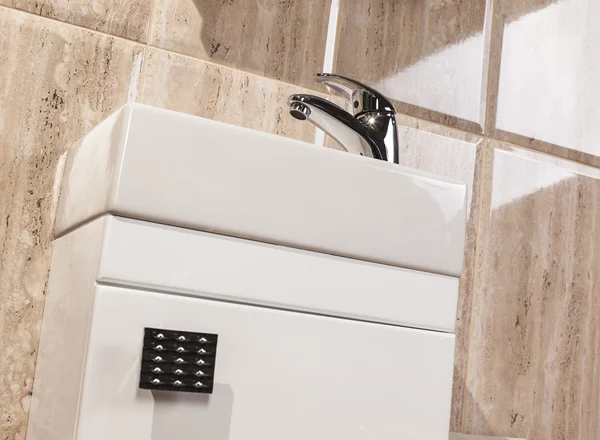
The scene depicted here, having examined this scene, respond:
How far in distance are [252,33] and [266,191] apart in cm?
41

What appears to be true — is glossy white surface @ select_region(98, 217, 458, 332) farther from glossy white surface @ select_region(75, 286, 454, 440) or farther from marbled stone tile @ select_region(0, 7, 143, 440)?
marbled stone tile @ select_region(0, 7, 143, 440)

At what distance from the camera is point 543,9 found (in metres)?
1.22

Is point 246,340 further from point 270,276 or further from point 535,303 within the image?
point 535,303

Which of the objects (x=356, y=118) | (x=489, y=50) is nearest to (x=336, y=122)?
(x=356, y=118)

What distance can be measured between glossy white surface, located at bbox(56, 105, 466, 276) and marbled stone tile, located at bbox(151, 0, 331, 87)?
27cm

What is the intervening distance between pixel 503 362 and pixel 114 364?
706 millimetres

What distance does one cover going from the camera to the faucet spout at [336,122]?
2.64 ft

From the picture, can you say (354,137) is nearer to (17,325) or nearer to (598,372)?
(17,325)

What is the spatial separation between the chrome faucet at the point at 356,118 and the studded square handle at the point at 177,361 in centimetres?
30

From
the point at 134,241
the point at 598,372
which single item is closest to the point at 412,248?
the point at 134,241

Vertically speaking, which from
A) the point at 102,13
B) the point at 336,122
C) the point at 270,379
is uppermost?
the point at 102,13

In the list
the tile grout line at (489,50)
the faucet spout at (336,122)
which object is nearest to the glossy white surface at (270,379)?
the faucet spout at (336,122)

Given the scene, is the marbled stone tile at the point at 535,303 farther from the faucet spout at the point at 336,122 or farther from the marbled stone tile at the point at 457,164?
the faucet spout at the point at 336,122

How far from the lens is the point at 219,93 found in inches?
37.9
